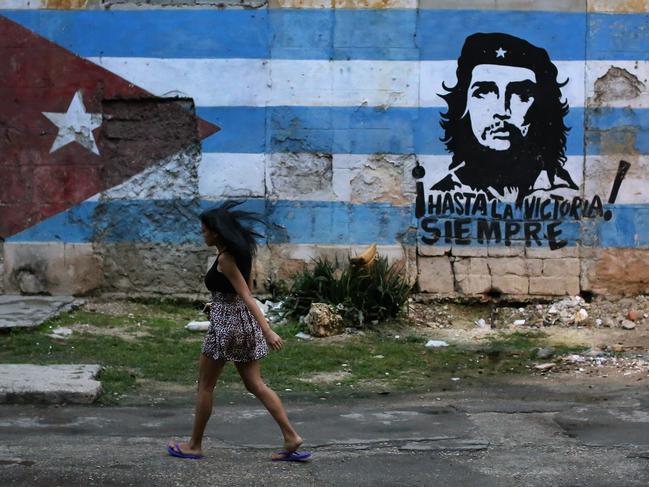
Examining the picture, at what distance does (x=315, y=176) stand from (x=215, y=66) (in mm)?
1719

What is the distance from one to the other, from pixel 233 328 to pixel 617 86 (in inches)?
276

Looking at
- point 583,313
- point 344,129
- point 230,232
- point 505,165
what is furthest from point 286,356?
point 505,165

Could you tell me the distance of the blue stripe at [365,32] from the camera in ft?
34.6

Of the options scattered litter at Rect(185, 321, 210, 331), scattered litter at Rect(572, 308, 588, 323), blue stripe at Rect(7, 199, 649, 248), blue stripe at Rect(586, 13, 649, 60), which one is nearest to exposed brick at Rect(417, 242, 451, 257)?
blue stripe at Rect(7, 199, 649, 248)

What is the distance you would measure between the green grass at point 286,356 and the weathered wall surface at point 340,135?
4.23ft

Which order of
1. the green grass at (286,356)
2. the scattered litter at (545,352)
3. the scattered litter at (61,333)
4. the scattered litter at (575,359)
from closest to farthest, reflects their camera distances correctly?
the green grass at (286,356), the scattered litter at (575,359), the scattered litter at (545,352), the scattered litter at (61,333)

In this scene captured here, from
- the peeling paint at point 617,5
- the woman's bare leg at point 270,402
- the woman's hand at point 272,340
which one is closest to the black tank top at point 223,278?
the woman's hand at point 272,340

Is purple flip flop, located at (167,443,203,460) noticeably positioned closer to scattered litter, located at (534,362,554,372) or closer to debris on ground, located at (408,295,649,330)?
scattered litter, located at (534,362,554,372)

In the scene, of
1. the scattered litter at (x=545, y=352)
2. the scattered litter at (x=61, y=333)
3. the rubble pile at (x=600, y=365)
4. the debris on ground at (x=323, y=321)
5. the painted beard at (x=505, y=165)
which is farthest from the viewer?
the painted beard at (x=505, y=165)

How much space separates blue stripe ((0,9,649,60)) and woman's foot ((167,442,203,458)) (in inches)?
243

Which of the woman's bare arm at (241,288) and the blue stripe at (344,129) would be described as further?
the blue stripe at (344,129)

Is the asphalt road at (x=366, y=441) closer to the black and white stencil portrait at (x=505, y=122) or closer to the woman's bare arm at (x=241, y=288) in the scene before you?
the woman's bare arm at (x=241, y=288)

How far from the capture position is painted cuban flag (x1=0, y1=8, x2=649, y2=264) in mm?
10570

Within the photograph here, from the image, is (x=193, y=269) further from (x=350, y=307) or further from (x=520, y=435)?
(x=520, y=435)
